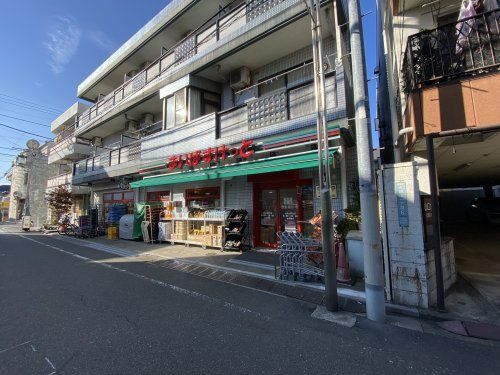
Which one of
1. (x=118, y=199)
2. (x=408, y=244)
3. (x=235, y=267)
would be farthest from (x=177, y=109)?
(x=408, y=244)

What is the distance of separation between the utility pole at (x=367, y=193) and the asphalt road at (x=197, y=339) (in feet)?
1.34

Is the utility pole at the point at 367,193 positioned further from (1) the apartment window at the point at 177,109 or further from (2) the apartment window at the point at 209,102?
(1) the apartment window at the point at 177,109

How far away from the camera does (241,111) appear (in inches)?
398

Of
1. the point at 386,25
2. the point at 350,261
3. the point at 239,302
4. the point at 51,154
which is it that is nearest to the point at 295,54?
the point at 386,25

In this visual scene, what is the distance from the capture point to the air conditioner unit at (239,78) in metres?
11.3

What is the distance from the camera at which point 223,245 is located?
10297 millimetres

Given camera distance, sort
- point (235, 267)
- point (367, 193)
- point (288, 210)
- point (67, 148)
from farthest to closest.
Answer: point (67, 148), point (288, 210), point (235, 267), point (367, 193)

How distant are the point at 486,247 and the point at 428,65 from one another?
811 cm

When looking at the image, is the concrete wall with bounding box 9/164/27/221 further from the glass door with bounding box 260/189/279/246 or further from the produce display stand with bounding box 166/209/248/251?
the glass door with bounding box 260/189/279/246

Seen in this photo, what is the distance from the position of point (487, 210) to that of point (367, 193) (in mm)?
16941

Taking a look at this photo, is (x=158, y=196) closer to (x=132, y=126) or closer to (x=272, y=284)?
(x=132, y=126)

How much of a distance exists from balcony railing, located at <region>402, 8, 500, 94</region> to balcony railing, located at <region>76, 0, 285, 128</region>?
230 inches

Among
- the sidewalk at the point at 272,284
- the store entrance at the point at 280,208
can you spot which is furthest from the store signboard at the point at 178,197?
the store entrance at the point at 280,208

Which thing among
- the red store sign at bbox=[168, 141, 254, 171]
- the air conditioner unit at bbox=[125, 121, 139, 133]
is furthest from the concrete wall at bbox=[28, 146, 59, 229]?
the red store sign at bbox=[168, 141, 254, 171]
